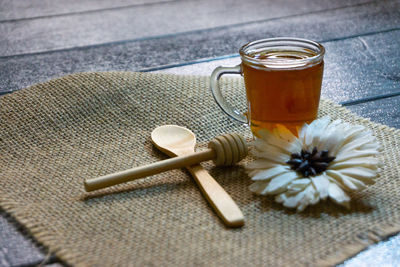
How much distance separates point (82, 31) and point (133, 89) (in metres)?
0.47

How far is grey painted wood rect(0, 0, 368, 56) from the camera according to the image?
101 cm

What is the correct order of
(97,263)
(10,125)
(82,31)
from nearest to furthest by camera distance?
(97,263) < (10,125) < (82,31)

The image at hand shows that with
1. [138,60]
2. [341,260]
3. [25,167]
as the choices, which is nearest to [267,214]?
[341,260]

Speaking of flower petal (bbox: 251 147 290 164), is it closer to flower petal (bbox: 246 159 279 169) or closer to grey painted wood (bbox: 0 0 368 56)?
flower petal (bbox: 246 159 279 169)

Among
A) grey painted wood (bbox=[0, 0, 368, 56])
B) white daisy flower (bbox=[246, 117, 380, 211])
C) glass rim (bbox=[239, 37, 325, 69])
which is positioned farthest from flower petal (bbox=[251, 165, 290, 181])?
grey painted wood (bbox=[0, 0, 368, 56])

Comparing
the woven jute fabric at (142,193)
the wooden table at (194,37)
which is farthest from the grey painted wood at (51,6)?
the woven jute fabric at (142,193)

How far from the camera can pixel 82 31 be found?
108 cm

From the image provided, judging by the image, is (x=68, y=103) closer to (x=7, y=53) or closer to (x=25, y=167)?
(x=25, y=167)

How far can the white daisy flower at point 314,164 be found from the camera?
44cm

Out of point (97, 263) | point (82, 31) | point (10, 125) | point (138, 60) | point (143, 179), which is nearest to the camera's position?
point (97, 263)

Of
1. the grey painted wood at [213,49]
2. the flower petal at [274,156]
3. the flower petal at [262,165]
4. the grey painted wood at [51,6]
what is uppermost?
the grey painted wood at [51,6]

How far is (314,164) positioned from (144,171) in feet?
0.53

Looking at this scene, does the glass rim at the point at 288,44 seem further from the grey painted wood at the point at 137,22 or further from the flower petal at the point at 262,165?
the grey painted wood at the point at 137,22

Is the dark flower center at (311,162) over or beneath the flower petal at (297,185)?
over
